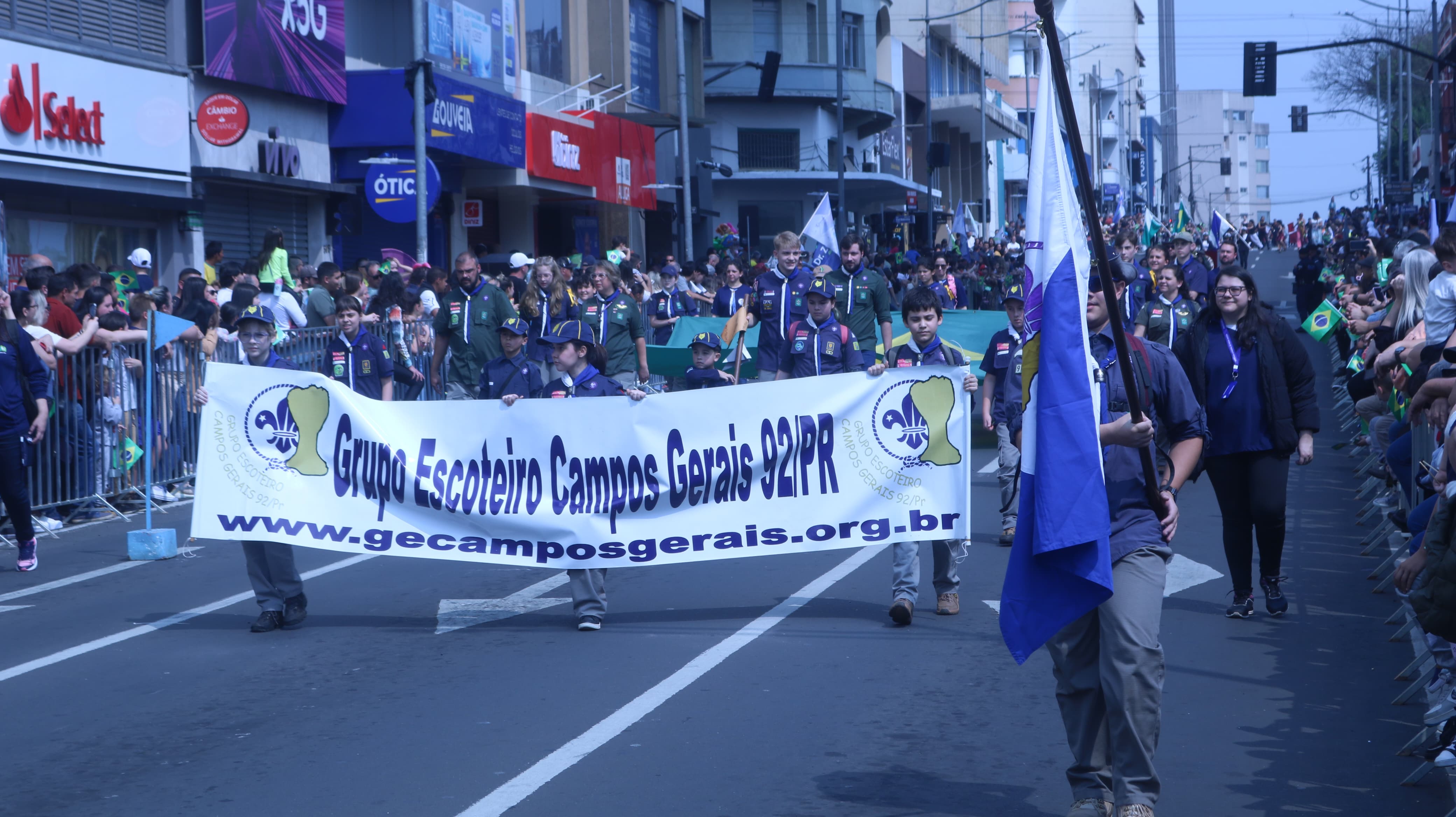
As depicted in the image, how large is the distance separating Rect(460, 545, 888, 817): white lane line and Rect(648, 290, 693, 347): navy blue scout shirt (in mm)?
11840

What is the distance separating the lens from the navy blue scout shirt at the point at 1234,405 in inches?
350

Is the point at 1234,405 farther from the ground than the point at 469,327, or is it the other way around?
the point at 469,327

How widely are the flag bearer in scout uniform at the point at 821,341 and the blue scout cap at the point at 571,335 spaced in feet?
7.72

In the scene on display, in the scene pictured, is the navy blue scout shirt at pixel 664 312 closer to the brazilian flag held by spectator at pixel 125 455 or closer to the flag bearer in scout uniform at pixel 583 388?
the brazilian flag held by spectator at pixel 125 455

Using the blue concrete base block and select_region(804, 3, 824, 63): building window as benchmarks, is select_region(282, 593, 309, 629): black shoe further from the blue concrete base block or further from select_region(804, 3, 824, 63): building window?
select_region(804, 3, 824, 63): building window

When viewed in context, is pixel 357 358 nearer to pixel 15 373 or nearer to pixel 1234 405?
pixel 15 373

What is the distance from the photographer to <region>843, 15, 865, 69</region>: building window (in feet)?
181

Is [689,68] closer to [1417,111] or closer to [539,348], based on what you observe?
[539,348]

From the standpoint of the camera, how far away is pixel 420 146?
23078 millimetres

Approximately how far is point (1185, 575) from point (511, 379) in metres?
4.43

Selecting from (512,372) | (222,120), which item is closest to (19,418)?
(512,372)

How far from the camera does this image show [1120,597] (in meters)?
5.29

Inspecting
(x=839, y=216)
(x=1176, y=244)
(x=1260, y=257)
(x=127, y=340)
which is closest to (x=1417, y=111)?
(x=1260, y=257)

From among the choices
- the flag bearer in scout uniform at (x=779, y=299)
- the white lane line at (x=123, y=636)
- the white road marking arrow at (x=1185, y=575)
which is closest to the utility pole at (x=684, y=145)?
the flag bearer in scout uniform at (x=779, y=299)
